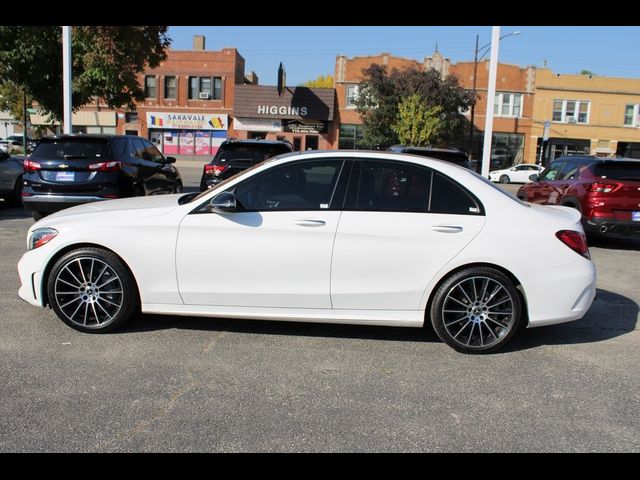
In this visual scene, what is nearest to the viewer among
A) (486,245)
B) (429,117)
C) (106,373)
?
(106,373)

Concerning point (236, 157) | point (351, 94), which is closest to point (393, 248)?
point (236, 157)

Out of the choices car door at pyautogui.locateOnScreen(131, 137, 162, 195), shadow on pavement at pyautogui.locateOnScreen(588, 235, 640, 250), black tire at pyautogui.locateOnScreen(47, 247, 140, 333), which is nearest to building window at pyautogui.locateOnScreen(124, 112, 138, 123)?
car door at pyautogui.locateOnScreen(131, 137, 162, 195)

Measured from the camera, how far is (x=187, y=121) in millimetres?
44375

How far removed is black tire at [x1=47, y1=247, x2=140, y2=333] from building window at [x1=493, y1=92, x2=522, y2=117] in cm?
4286

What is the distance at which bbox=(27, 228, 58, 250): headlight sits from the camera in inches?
185

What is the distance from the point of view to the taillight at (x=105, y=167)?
895 cm

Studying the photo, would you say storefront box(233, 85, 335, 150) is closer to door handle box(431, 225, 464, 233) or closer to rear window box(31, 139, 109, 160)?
rear window box(31, 139, 109, 160)

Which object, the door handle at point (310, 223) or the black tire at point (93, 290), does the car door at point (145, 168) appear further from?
the door handle at point (310, 223)
